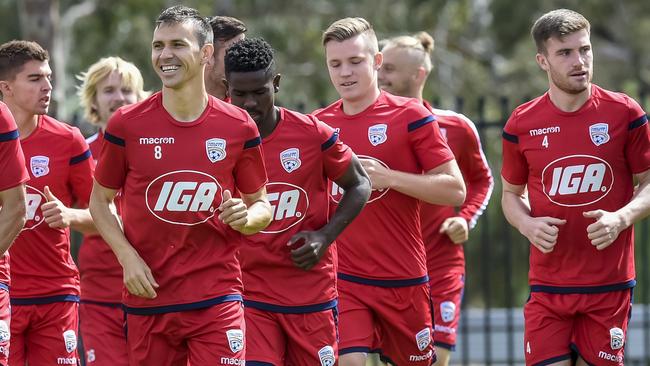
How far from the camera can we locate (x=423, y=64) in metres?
9.47

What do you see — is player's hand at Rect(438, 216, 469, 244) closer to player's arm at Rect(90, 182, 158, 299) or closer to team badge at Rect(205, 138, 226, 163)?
team badge at Rect(205, 138, 226, 163)

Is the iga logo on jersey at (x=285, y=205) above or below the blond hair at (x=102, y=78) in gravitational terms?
below

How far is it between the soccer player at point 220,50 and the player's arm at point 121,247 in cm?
153

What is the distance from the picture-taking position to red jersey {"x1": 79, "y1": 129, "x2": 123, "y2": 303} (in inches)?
339

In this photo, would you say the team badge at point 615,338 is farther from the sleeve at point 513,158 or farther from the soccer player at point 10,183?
the soccer player at point 10,183

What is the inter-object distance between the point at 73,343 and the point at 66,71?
66.9ft

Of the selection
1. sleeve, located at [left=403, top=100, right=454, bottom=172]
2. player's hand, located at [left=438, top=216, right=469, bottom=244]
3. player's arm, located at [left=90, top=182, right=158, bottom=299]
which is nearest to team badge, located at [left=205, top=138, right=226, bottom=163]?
player's arm, located at [left=90, top=182, right=158, bottom=299]

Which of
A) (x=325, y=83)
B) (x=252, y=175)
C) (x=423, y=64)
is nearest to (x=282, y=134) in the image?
(x=252, y=175)

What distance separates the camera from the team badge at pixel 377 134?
7785 mm

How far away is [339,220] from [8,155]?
6.06 feet

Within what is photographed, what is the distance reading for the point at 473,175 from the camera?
31.4 ft

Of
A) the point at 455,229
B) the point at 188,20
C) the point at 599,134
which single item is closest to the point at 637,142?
the point at 599,134

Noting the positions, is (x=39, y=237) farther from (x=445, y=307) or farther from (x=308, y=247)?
(x=445, y=307)

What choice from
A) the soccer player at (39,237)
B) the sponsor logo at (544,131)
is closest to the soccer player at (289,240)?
the sponsor logo at (544,131)
